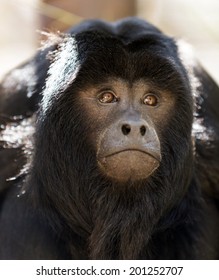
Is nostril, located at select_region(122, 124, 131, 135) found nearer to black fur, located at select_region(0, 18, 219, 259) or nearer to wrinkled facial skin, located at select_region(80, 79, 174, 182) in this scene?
wrinkled facial skin, located at select_region(80, 79, 174, 182)

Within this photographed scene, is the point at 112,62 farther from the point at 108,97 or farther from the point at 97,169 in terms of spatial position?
the point at 97,169

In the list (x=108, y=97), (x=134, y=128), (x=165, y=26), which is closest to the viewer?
(x=134, y=128)

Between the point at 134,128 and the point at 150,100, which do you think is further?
the point at 150,100

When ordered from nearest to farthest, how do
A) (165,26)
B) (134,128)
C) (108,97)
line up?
(134,128) → (108,97) → (165,26)

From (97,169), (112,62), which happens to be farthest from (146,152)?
(112,62)

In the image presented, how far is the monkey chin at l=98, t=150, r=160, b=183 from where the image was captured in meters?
4.72

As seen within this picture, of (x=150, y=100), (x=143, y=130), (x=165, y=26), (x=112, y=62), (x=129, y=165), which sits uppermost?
(x=165, y=26)

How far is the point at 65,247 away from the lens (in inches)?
209

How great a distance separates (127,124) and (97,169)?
0.41 metres

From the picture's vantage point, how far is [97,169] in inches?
196

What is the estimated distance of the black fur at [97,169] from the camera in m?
5.01

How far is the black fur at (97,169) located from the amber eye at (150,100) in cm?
8

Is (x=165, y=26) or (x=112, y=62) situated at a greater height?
(x=165, y=26)

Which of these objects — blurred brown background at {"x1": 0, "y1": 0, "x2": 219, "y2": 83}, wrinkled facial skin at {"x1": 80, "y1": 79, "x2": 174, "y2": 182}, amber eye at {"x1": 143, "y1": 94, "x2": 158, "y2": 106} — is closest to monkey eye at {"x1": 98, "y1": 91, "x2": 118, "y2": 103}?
wrinkled facial skin at {"x1": 80, "y1": 79, "x2": 174, "y2": 182}
